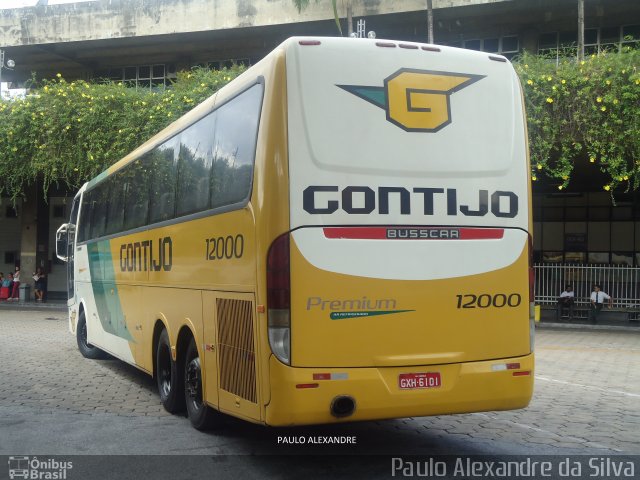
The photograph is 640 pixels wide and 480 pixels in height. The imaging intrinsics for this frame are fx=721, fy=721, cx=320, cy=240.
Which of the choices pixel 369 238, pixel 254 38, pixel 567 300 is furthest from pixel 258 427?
pixel 254 38

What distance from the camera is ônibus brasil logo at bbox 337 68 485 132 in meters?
5.84

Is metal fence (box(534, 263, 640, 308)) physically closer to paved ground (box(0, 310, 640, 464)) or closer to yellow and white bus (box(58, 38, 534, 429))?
paved ground (box(0, 310, 640, 464))

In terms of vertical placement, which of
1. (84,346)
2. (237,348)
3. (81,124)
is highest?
(81,124)

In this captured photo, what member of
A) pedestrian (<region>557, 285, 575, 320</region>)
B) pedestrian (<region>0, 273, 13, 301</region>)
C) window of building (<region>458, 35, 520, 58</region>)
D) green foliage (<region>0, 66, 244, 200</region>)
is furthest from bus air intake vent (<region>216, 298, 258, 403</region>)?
pedestrian (<region>0, 273, 13, 301</region>)

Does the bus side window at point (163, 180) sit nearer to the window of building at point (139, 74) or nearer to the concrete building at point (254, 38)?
the concrete building at point (254, 38)

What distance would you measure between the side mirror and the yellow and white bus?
9616mm

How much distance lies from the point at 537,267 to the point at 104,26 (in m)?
21.5

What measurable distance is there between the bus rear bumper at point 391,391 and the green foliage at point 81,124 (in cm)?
1908

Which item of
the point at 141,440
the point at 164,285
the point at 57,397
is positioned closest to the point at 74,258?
the point at 57,397

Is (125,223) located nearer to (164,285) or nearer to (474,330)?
(164,285)

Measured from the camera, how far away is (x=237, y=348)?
607cm

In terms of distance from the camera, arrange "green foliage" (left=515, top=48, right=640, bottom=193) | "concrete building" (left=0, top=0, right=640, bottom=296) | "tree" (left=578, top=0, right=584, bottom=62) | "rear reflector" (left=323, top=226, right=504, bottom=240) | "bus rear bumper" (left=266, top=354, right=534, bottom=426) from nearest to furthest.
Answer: "bus rear bumper" (left=266, top=354, right=534, bottom=426) → "rear reflector" (left=323, top=226, right=504, bottom=240) → "green foliage" (left=515, top=48, right=640, bottom=193) → "tree" (left=578, top=0, right=584, bottom=62) → "concrete building" (left=0, top=0, right=640, bottom=296)

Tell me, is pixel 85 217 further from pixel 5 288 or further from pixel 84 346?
pixel 5 288

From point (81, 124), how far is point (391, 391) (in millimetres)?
→ 21590
